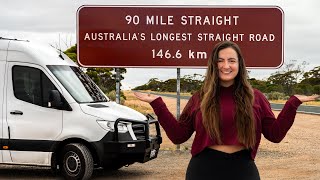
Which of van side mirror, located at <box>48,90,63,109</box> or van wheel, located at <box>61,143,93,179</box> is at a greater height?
van side mirror, located at <box>48,90,63,109</box>

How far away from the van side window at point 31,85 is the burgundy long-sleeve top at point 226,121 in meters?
6.96

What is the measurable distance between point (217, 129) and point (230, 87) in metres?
0.33

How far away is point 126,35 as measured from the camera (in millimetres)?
16797

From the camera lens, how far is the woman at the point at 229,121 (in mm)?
4074

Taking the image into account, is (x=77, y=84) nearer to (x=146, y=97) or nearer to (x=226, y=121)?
(x=146, y=97)

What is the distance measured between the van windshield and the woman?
23.5 ft

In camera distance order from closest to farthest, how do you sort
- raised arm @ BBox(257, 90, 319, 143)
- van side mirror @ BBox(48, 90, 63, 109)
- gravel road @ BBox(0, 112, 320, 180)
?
raised arm @ BBox(257, 90, 319, 143) → van side mirror @ BBox(48, 90, 63, 109) → gravel road @ BBox(0, 112, 320, 180)

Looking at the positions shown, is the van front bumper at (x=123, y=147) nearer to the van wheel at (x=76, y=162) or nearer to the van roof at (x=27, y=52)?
the van wheel at (x=76, y=162)

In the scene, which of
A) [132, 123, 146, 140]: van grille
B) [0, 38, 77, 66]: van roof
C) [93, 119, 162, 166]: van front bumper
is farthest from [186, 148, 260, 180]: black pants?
[0, 38, 77, 66]: van roof

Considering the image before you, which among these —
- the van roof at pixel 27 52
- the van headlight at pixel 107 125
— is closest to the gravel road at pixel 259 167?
the van headlight at pixel 107 125

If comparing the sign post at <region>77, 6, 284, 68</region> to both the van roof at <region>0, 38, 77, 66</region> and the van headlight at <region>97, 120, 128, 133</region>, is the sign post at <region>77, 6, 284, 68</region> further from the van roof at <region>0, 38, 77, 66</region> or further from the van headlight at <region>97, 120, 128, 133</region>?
the van headlight at <region>97, 120, 128, 133</region>

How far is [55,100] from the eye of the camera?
35.5 feet

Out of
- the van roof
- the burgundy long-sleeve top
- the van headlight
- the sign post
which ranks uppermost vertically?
the sign post

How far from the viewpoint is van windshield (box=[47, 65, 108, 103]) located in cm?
1126
